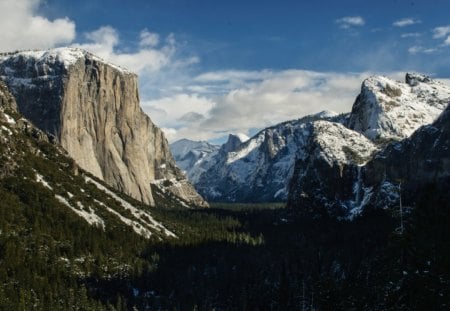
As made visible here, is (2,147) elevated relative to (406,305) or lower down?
elevated

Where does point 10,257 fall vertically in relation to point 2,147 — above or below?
below

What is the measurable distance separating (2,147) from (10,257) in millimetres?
61254

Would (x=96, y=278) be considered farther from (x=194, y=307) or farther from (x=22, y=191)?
(x=22, y=191)

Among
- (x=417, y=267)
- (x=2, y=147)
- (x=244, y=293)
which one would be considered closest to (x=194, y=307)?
(x=244, y=293)

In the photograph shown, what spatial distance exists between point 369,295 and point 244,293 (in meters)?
55.2

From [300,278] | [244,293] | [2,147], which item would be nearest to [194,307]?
[244,293]

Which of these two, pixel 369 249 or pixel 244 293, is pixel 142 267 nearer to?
pixel 244 293

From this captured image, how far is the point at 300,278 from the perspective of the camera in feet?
634

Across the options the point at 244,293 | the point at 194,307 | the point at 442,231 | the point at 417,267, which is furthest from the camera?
the point at 244,293

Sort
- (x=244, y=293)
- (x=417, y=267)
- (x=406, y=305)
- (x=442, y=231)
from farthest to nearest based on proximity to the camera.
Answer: (x=244, y=293)
(x=442, y=231)
(x=417, y=267)
(x=406, y=305)

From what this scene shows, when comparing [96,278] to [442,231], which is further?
[96,278]

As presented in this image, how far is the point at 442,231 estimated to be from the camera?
140125 mm

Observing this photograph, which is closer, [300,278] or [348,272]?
[348,272]

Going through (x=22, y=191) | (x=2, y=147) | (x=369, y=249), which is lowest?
(x=369, y=249)
